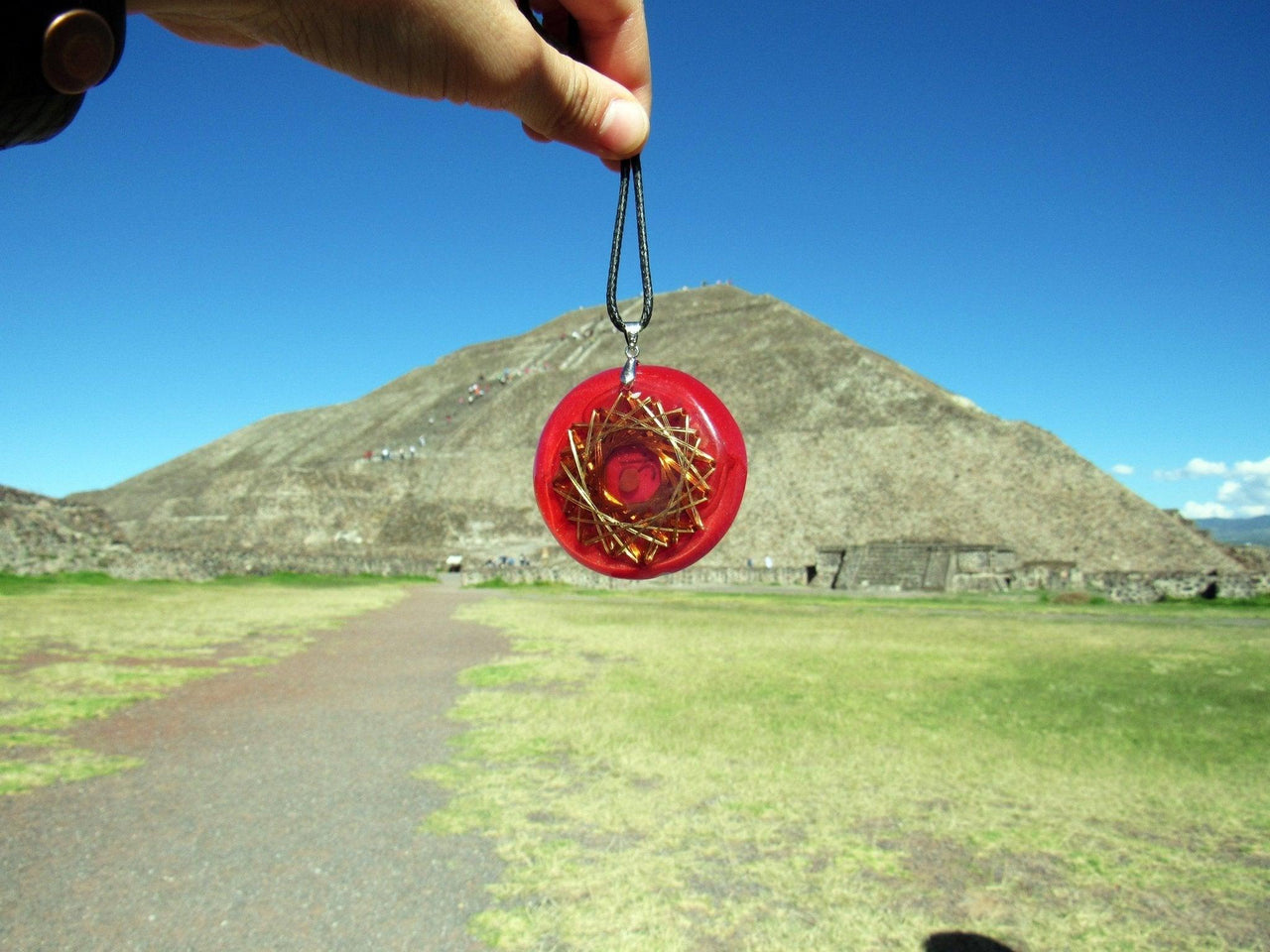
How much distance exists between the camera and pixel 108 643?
52.1 ft

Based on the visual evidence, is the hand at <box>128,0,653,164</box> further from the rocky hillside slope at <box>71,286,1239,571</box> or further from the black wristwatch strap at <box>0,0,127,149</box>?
the rocky hillside slope at <box>71,286,1239,571</box>

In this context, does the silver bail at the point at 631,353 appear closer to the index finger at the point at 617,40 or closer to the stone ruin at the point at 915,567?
the index finger at the point at 617,40

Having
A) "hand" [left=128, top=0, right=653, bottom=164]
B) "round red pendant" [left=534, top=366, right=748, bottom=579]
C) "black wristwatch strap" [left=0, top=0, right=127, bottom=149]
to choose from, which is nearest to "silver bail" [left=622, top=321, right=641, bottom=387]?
"round red pendant" [left=534, top=366, right=748, bottom=579]

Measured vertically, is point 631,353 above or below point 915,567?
above

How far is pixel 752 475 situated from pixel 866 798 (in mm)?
44127

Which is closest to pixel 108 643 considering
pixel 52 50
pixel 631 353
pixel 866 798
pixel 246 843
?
pixel 246 843

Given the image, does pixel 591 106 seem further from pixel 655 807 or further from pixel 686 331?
pixel 686 331

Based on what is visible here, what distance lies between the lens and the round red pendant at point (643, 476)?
6.27ft

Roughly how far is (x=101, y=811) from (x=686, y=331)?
228 ft

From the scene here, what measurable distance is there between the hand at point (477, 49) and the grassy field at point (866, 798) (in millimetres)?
4598

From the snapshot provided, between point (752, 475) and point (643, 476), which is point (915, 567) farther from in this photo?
point (643, 476)

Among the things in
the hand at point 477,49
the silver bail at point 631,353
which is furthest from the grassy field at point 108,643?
the hand at point 477,49

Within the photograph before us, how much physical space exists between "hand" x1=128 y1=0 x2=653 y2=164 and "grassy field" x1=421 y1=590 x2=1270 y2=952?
4.60m

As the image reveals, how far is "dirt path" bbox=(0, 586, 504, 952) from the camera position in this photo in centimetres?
514
